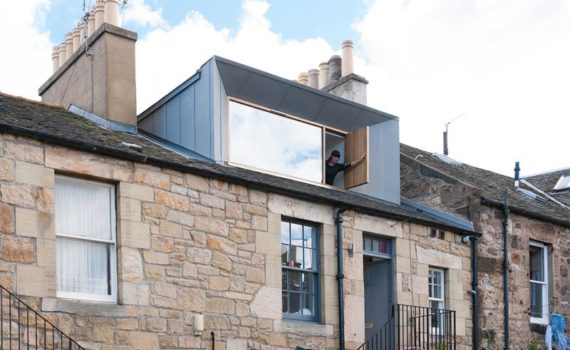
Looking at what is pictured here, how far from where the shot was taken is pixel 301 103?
15.5 m

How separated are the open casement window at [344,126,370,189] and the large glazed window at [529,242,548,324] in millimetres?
4457

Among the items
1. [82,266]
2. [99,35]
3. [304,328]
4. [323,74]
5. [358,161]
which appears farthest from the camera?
[323,74]

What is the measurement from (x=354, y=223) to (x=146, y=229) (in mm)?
4011

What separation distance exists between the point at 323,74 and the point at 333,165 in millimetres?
3561

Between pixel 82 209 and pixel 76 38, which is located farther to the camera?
pixel 76 38

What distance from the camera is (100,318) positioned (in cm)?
1096

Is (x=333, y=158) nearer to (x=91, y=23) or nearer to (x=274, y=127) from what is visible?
(x=274, y=127)

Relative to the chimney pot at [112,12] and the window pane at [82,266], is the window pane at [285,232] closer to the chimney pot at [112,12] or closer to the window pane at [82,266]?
the window pane at [82,266]

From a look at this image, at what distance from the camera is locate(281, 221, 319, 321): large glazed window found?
1357 cm

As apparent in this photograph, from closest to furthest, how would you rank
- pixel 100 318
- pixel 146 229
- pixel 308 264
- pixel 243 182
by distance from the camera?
pixel 100 318 → pixel 146 229 → pixel 243 182 → pixel 308 264

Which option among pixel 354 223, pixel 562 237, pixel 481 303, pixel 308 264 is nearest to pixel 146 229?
pixel 308 264

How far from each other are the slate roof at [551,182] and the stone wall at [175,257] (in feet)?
28.7

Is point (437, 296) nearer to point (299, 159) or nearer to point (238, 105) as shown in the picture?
point (299, 159)

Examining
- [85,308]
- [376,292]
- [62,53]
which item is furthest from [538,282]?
[85,308]
